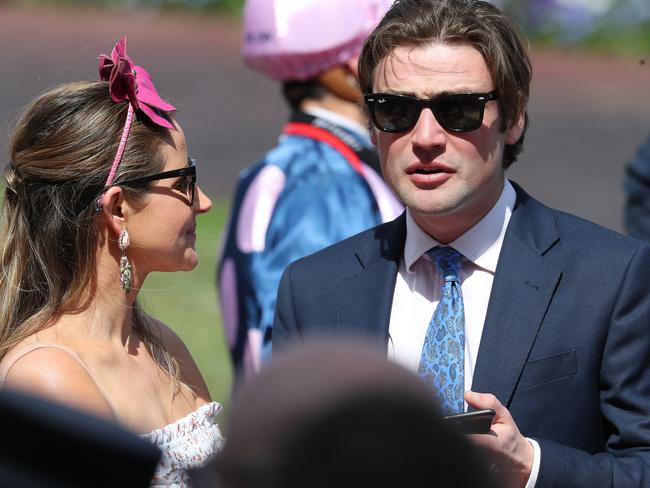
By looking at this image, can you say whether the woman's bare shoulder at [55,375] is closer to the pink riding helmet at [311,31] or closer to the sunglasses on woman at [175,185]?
the sunglasses on woman at [175,185]

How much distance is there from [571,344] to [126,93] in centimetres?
131

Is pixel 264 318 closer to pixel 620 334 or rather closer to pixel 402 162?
pixel 402 162

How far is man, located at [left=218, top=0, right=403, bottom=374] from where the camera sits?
399 centimetres

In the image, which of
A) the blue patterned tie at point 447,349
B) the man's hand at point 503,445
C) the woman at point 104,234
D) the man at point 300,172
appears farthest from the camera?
the man at point 300,172

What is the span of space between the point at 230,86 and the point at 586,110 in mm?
5600

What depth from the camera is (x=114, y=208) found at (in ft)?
9.60

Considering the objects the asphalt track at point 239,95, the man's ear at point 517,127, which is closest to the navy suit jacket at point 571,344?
the man's ear at point 517,127

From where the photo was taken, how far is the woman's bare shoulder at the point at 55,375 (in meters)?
2.62

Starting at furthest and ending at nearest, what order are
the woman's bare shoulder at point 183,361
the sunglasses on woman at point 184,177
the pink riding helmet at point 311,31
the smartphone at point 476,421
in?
1. the pink riding helmet at point 311,31
2. the woman's bare shoulder at point 183,361
3. the sunglasses on woman at point 184,177
4. the smartphone at point 476,421

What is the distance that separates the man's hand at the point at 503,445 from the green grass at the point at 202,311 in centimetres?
402

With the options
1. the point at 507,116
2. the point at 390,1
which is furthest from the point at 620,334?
the point at 390,1

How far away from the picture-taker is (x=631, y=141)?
15.2 metres

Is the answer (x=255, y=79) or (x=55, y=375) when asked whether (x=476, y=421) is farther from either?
(x=255, y=79)

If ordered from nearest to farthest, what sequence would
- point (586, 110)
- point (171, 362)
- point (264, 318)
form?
point (171, 362)
point (264, 318)
point (586, 110)
